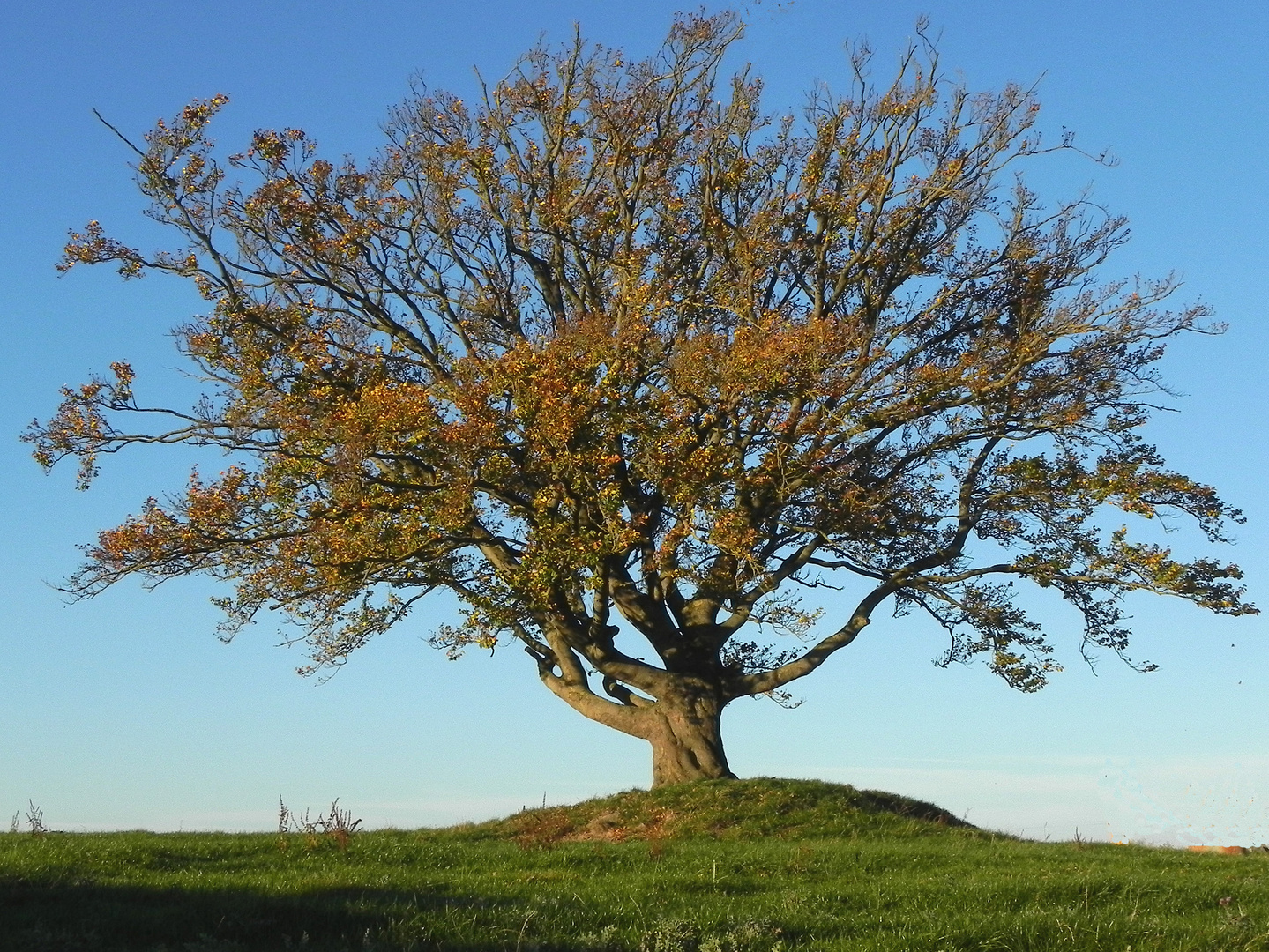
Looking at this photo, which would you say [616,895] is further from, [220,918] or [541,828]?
[541,828]

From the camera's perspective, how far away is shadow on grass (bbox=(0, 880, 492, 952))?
41.8 ft

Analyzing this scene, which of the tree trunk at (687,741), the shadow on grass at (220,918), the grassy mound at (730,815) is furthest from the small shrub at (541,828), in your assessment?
the shadow on grass at (220,918)

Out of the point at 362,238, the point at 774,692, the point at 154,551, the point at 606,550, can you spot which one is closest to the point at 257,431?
the point at 154,551

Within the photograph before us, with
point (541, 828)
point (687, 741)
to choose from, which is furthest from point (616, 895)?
point (687, 741)

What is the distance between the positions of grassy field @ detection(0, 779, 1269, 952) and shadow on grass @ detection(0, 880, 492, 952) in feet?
0.10

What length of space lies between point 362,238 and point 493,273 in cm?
344

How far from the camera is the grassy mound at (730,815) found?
24.4 m

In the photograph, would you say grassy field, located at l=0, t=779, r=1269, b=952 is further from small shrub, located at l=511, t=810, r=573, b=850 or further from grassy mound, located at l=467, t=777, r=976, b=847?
grassy mound, located at l=467, t=777, r=976, b=847

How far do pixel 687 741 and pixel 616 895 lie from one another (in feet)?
45.7

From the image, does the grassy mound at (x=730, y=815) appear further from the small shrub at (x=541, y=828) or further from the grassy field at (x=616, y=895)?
the grassy field at (x=616, y=895)

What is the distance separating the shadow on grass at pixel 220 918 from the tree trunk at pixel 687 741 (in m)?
14.2

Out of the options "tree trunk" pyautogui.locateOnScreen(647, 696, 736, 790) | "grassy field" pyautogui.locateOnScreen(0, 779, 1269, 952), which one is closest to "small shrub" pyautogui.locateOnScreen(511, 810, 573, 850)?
"grassy field" pyautogui.locateOnScreen(0, 779, 1269, 952)

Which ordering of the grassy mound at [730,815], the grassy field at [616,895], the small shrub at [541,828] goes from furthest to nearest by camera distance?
1. the grassy mound at [730,815]
2. the small shrub at [541,828]
3. the grassy field at [616,895]

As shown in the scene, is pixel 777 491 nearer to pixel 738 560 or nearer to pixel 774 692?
pixel 738 560
